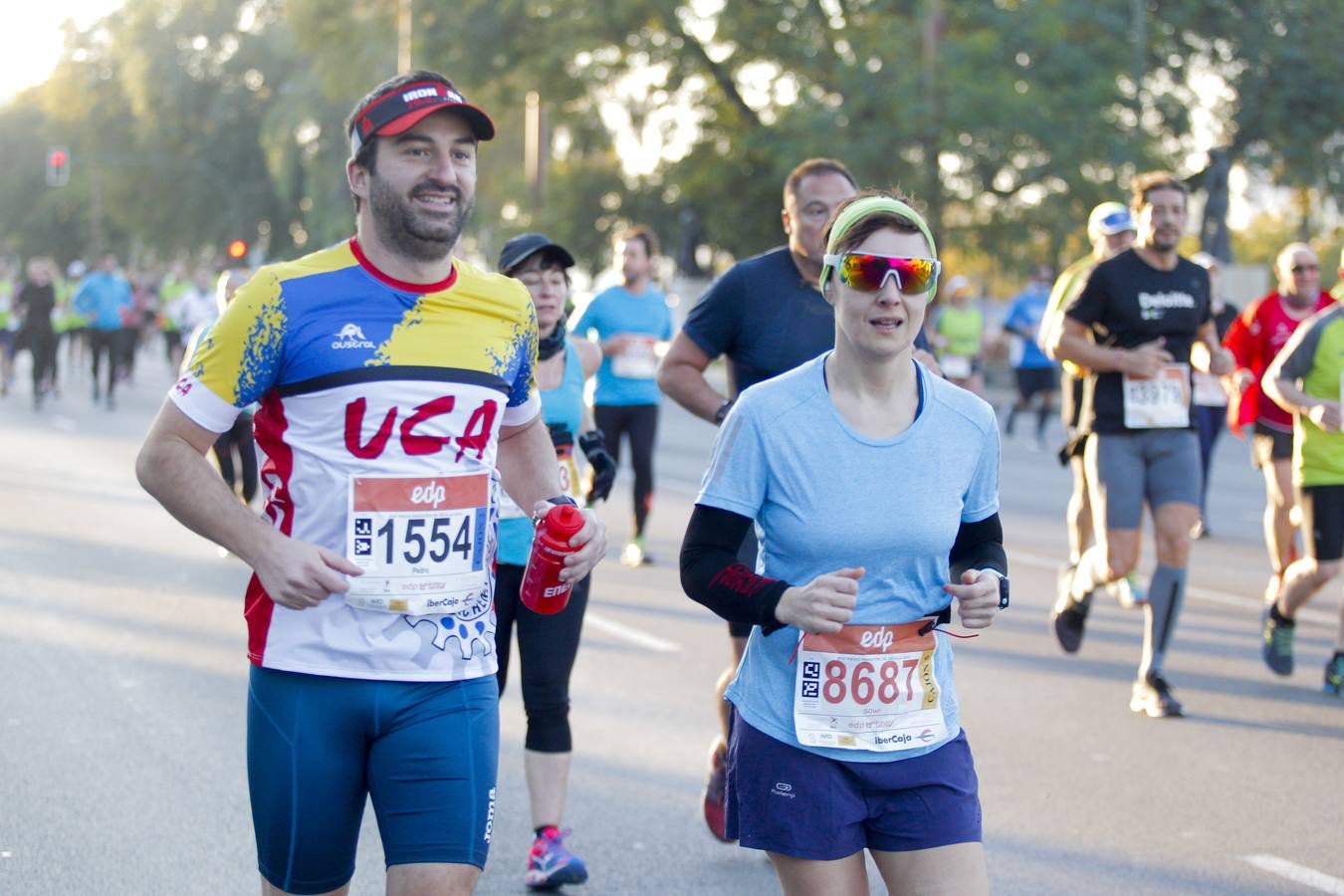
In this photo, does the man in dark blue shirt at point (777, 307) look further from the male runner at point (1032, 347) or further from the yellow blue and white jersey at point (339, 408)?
the male runner at point (1032, 347)

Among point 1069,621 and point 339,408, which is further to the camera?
point 1069,621

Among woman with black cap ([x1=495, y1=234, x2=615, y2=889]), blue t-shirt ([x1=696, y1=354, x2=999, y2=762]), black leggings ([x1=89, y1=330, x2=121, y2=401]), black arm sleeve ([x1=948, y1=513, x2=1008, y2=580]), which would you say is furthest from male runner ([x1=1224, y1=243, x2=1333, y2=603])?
black leggings ([x1=89, y1=330, x2=121, y2=401])

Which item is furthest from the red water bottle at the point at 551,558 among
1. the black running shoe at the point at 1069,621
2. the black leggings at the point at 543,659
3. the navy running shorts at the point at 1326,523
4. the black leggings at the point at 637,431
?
the black leggings at the point at 637,431

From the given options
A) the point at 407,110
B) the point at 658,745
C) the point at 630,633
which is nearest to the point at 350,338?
Answer: the point at 407,110

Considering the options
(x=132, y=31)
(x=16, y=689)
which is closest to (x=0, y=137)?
(x=132, y=31)

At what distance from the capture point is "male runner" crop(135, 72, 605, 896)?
3.47 m

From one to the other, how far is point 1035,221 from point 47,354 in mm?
16915

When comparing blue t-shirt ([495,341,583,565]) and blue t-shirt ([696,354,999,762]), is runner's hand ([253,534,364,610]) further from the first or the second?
blue t-shirt ([495,341,583,565])

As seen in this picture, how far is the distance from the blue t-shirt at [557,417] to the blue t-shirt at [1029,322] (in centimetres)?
1537

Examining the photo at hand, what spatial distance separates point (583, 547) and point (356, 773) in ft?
2.04

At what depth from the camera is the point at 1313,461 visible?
8398 millimetres

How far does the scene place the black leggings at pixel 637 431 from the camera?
11.8 m

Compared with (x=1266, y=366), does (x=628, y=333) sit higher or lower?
lower

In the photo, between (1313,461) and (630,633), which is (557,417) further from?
(1313,461)
